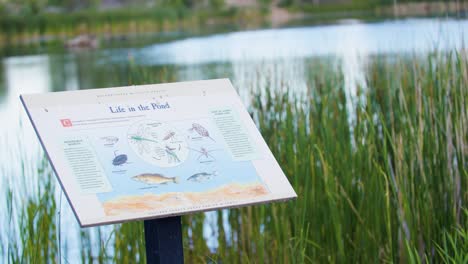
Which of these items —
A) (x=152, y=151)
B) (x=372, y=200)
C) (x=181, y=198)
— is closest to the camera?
(x=181, y=198)

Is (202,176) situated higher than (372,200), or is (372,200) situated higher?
(202,176)

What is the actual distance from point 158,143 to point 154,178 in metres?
0.12

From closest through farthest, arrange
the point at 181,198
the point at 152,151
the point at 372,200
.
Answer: the point at 181,198, the point at 152,151, the point at 372,200

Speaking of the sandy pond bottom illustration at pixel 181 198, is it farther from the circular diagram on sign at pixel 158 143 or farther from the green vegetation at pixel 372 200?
the green vegetation at pixel 372 200

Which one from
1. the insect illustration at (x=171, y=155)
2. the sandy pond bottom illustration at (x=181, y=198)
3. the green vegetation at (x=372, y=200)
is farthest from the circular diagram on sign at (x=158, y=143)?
the green vegetation at (x=372, y=200)

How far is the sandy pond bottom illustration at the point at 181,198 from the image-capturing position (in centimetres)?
192

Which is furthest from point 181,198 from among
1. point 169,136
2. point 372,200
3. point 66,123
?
point 372,200

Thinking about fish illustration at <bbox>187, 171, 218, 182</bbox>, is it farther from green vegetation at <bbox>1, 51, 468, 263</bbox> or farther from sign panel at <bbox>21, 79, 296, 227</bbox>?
green vegetation at <bbox>1, 51, 468, 263</bbox>

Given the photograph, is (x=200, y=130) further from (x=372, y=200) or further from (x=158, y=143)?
(x=372, y=200)

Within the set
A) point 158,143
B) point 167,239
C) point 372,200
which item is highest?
point 158,143

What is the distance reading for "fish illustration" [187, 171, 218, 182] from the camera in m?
2.04

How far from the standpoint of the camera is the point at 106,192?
193cm

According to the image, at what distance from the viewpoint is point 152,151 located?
6.85ft

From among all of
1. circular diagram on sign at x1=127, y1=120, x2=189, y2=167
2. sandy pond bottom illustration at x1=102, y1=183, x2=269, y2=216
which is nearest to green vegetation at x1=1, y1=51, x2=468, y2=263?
sandy pond bottom illustration at x1=102, y1=183, x2=269, y2=216
